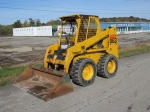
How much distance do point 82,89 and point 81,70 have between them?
0.61 meters

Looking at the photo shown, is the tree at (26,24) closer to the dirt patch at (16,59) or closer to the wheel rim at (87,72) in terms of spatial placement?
the dirt patch at (16,59)

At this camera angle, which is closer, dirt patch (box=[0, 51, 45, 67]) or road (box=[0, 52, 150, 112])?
road (box=[0, 52, 150, 112])

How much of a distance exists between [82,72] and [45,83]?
4.41ft

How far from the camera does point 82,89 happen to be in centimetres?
629

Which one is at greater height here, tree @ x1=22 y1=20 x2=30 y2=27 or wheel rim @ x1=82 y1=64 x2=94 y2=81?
tree @ x1=22 y1=20 x2=30 y2=27

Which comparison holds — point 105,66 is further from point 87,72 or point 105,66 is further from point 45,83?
point 45,83

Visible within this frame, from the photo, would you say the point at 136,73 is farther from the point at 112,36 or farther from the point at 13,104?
the point at 13,104

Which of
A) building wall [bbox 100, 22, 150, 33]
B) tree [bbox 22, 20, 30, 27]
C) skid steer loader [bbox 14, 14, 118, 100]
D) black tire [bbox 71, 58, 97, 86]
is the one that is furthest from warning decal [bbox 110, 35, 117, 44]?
tree [bbox 22, 20, 30, 27]

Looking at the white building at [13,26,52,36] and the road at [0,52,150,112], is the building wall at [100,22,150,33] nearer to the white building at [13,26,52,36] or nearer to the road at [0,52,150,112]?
the white building at [13,26,52,36]

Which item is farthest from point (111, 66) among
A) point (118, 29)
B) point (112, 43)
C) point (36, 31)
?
point (36, 31)

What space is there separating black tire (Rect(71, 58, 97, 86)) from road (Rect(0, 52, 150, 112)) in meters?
0.20

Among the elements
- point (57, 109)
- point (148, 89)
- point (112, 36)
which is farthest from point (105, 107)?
point (112, 36)

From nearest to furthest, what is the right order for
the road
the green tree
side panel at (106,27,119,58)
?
1. the road
2. side panel at (106,27,119,58)
3. the green tree

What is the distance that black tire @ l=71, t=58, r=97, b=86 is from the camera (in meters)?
6.34
